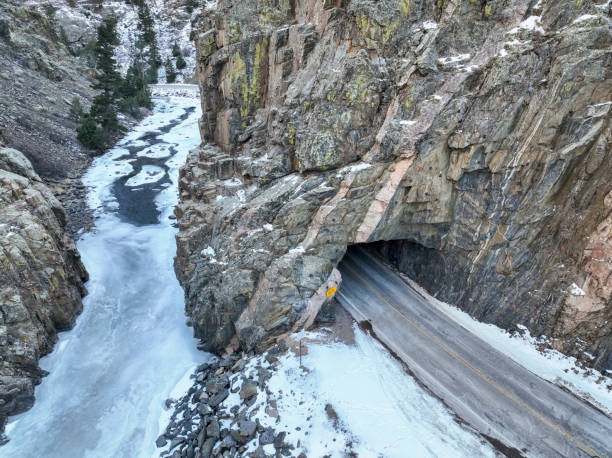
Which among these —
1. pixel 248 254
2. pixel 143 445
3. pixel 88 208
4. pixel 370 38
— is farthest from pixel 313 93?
pixel 88 208

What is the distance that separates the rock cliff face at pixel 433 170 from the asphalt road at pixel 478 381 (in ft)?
7.01

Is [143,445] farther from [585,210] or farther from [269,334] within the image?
[585,210]

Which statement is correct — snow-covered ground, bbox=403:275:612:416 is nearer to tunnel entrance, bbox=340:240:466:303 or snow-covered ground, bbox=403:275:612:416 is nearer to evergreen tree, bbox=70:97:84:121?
tunnel entrance, bbox=340:240:466:303

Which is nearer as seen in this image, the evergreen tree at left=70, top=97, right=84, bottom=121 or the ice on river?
the ice on river

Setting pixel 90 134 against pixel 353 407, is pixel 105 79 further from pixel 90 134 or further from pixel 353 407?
pixel 353 407

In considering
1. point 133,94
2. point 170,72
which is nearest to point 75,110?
point 133,94

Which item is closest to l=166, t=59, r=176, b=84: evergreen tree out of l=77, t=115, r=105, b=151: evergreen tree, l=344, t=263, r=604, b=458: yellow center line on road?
l=77, t=115, r=105, b=151: evergreen tree

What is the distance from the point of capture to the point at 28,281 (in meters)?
17.1

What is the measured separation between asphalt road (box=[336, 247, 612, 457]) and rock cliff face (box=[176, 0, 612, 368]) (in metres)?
2.14

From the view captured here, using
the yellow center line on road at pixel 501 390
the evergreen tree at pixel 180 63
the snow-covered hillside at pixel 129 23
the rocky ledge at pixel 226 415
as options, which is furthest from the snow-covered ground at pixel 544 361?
the evergreen tree at pixel 180 63

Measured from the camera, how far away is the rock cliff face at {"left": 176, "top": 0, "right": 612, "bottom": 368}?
13742mm

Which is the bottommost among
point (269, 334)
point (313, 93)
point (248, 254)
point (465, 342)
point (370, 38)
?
point (269, 334)

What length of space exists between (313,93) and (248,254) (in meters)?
9.47

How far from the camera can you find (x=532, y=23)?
13.9 metres
